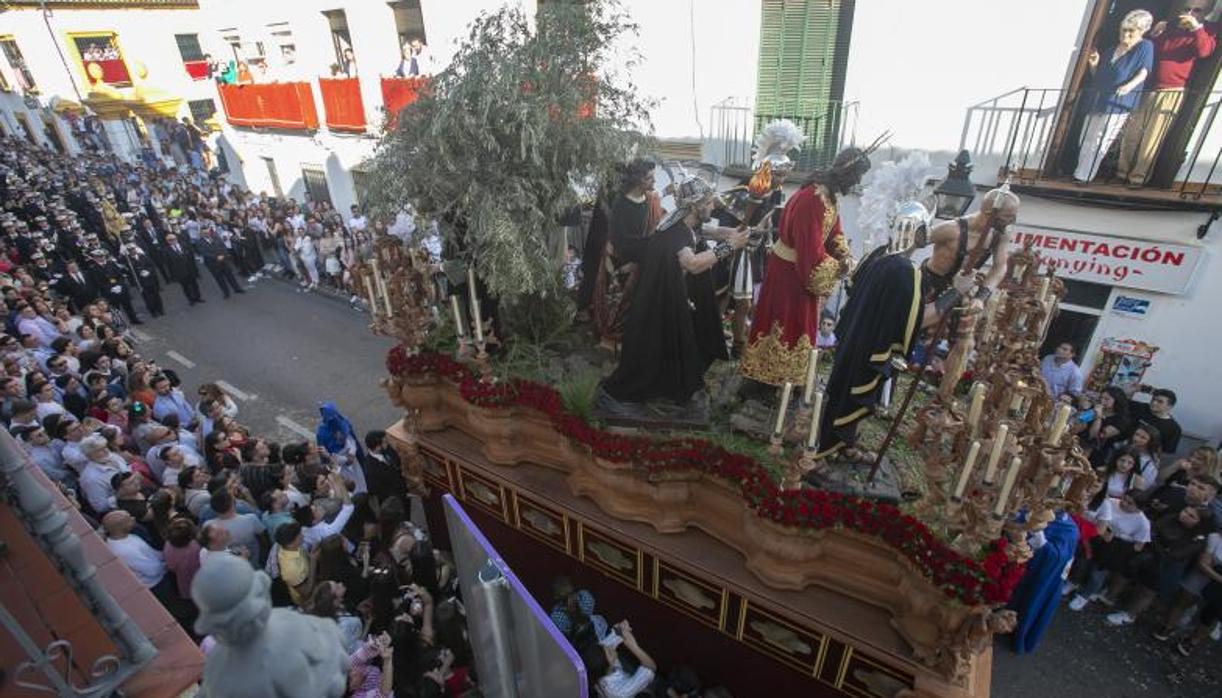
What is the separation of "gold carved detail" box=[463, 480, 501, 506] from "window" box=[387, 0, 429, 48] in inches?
461

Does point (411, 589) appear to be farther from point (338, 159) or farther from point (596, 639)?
point (338, 159)

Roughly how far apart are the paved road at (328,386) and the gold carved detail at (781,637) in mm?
2866

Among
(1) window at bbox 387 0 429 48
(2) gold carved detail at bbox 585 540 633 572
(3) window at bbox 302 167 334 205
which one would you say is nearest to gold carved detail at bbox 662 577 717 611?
(2) gold carved detail at bbox 585 540 633 572

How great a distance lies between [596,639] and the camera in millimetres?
4742

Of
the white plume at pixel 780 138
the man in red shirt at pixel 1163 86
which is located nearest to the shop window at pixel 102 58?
the white plume at pixel 780 138

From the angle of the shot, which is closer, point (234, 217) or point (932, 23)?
point (932, 23)

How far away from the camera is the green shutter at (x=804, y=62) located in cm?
916

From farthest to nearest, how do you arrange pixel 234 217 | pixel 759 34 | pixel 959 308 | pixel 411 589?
pixel 234 217 → pixel 759 34 → pixel 411 589 → pixel 959 308

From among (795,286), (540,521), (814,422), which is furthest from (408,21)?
(814,422)

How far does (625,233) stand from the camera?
17.6ft

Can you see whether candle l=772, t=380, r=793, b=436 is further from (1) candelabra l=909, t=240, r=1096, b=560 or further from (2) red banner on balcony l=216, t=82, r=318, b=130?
(2) red banner on balcony l=216, t=82, r=318, b=130

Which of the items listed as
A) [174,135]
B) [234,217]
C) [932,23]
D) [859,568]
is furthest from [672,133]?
[174,135]

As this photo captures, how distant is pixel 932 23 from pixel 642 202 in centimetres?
545

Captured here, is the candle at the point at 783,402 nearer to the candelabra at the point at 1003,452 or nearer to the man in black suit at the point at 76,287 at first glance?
the candelabra at the point at 1003,452
